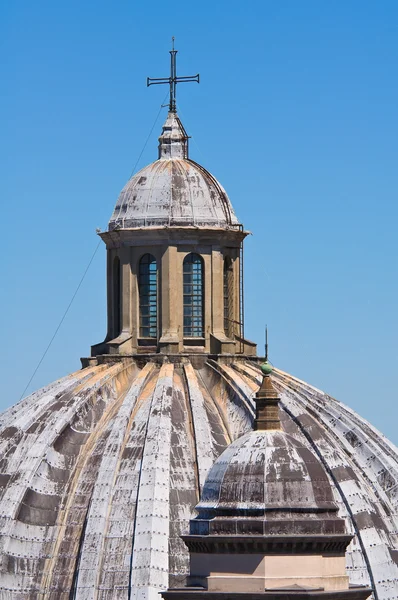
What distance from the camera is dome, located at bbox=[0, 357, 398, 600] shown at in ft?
342

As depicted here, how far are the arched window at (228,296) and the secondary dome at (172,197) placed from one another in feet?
5.06

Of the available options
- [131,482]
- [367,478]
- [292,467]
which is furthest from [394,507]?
[292,467]

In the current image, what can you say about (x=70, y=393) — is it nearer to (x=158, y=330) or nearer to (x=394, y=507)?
(x=158, y=330)

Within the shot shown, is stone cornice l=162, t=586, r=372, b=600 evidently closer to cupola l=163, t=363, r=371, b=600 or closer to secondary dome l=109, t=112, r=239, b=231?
cupola l=163, t=363, r=371, b=600

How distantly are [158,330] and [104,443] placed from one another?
293 inches

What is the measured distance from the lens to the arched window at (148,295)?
114188 mm

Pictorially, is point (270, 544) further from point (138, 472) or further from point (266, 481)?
point (138, 472)

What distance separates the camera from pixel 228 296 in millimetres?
115188

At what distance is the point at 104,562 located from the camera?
10406 cm

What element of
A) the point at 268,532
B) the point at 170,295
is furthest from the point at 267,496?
the point at 170,295

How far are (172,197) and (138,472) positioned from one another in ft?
41.2

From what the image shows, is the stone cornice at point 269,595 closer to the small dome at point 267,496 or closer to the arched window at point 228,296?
the small dome at point 267,496

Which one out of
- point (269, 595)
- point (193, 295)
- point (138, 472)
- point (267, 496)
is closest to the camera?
point (269, 595)

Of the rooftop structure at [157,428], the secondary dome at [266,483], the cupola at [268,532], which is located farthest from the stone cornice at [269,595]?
the rooftop structure at [157,428]
